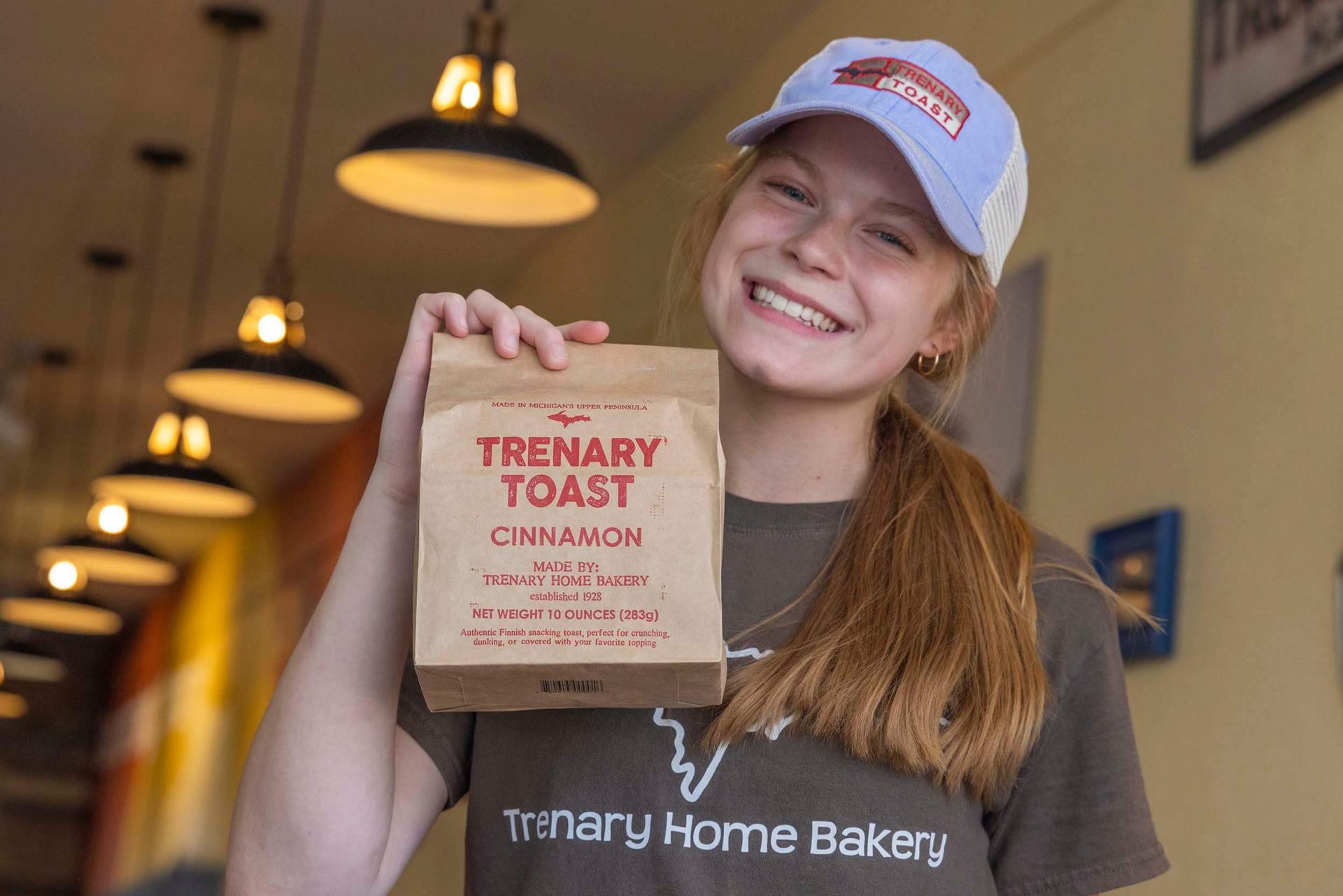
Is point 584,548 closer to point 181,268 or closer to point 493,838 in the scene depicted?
point 493,838

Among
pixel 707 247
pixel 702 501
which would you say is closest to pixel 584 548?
pixel 702 501

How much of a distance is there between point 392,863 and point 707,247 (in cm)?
61

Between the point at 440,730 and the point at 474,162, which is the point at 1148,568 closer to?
the point at 474,162

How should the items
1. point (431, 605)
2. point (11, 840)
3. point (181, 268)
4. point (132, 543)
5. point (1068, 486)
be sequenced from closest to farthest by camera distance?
point (431, 605), point (1068, 486), point (132, 543), point (181, 268), point (11, 840)

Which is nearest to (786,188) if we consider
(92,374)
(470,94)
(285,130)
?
(470,94)

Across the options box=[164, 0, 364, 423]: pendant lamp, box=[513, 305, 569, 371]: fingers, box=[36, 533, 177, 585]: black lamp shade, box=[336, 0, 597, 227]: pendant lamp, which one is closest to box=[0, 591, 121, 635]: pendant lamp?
box=[36, 533, 177, 585]: black lamp shade

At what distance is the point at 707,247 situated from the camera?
1473 mm

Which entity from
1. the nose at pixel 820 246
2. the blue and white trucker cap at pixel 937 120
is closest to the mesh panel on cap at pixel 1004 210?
the blue and white trucker cap at pixel 937 120

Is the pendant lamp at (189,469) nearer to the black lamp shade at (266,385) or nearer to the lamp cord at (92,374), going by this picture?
the black lamp shade at (266,385)

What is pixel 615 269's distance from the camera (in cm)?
509

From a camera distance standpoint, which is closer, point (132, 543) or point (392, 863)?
point (392, 863)

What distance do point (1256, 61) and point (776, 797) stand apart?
1.62 m

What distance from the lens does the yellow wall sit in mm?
2123

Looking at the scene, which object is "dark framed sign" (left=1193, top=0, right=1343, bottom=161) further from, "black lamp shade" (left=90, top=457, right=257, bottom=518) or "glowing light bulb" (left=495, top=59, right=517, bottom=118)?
"black lamp shade" (left=90, top=457, right=257, bottom=518)
